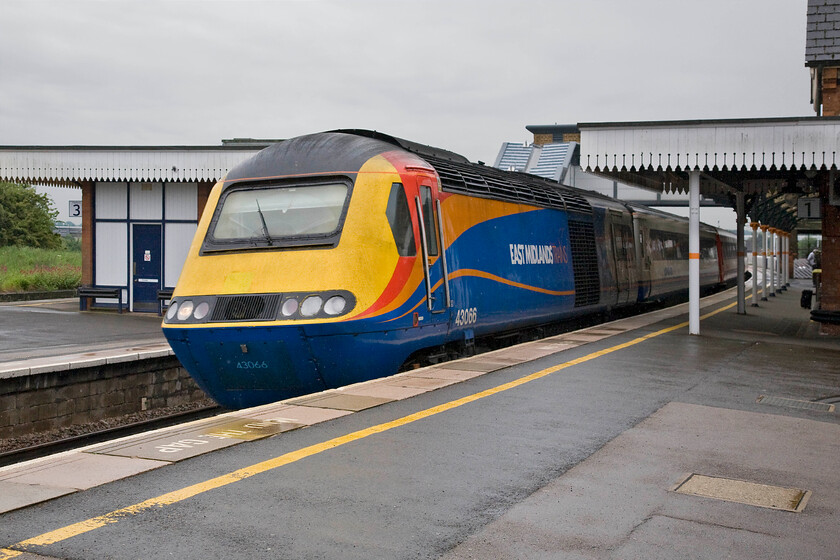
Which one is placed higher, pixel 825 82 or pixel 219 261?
pixel 825 82

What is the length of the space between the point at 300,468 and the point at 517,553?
1971mm

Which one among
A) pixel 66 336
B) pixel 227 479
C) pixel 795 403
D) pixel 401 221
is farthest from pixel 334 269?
pixel 66 336

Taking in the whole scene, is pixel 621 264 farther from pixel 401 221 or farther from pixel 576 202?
pixel 401 221

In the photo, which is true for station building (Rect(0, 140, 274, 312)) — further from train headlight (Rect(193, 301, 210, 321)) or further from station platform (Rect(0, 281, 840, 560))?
station platform (Rect(0, 281, 840, 560))

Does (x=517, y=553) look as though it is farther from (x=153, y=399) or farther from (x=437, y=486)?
(x=153, y=399)

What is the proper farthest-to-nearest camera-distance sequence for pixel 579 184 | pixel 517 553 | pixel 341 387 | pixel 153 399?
pixel 579 184 < pixel 153 399 < pixel 341 387 < pixel 517 553

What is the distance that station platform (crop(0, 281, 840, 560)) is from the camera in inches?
176

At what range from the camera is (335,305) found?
9.05 metres

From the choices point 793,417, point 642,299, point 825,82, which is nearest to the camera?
point 793,417

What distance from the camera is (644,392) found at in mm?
9250

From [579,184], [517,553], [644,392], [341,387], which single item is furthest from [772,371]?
[579,184]

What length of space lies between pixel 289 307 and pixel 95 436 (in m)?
4.37

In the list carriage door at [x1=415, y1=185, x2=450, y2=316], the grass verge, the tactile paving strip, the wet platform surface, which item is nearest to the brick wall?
the wet platform surface

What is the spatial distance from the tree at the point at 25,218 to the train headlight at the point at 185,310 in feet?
161
